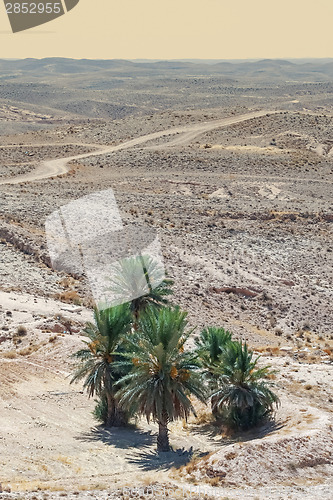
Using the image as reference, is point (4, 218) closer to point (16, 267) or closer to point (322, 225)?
point (16, 267)

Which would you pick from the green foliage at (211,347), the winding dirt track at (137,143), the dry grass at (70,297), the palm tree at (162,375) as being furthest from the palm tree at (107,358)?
the winding dirt track at (137,143)

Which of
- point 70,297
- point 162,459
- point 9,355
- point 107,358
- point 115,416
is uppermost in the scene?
point 107,358

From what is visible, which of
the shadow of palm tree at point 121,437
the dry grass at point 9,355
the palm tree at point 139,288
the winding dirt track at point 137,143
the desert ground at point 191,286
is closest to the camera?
the desert ground at point 191,286

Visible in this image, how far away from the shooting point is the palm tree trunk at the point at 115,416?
16828 millimetres

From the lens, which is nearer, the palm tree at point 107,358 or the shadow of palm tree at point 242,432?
the shadow of palm tree at point 242,432

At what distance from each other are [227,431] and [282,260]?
2060 centimetres

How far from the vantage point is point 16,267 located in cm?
3006

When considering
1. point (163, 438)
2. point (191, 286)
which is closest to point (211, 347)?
point (163, 438)

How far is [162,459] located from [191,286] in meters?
16.5

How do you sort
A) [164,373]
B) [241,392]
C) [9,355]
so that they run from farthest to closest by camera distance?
1. [9,355]
2. [241,392]
3. [164,373]

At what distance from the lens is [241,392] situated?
15.8 m

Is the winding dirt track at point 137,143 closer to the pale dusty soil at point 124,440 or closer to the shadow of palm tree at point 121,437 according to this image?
the pale dusty soil at point 124,440

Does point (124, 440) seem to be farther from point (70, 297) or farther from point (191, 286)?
point (191, 286)

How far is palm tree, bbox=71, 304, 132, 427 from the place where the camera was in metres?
16.4
